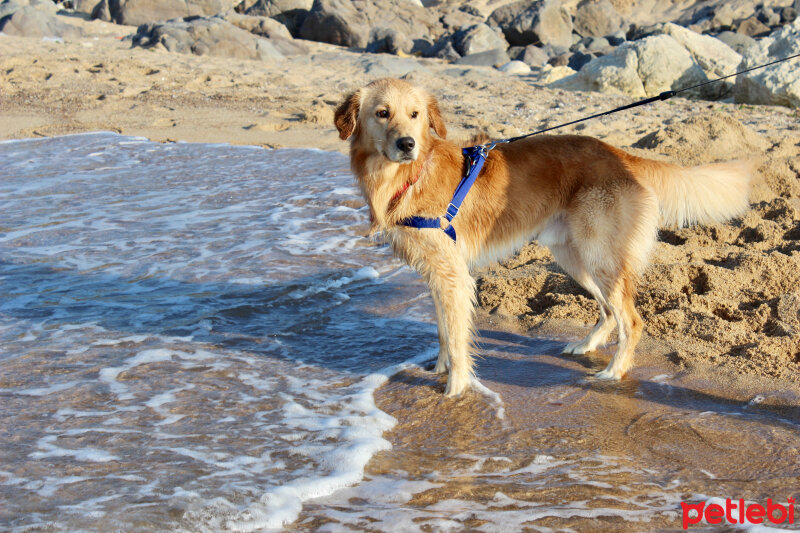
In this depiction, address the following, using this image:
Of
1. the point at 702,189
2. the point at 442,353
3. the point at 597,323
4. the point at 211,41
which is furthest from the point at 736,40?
the point at 442,353

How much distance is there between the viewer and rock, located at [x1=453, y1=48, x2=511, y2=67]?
19.9m

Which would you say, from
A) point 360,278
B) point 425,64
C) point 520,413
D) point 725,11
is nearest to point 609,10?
point 725,11

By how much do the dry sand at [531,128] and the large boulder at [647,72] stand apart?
0.95 meters

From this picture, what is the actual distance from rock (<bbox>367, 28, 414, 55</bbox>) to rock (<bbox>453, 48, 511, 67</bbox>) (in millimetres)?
2382

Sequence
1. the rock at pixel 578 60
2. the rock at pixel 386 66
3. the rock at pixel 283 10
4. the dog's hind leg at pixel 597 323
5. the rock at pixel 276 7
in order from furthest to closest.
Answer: the rock at pixel 276 7 < the rock at pixel 283 10 < the rock at pixel 578 60 < the rock at pixel 386 66 < the dog's hind leg at pixel 597 323

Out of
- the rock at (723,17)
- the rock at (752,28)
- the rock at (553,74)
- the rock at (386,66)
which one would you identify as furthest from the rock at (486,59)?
the rock at (723,17)

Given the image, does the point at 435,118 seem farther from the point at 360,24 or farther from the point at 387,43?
the point at 360,24

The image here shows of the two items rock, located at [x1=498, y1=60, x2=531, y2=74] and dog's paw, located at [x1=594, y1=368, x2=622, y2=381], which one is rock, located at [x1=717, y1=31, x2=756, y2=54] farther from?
dog's paw, located at [x1=594, y1=368, x2=622, y2=381]

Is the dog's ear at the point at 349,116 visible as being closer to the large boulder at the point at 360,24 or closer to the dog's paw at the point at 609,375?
the dog's paw at the point at 609,375

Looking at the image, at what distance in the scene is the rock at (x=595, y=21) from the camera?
27328 mm

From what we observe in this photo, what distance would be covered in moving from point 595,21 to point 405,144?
26.5 meters

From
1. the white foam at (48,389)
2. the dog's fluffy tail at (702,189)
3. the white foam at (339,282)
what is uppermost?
the dog's fluffy tail at (702,189)

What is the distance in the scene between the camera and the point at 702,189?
13.7 feet

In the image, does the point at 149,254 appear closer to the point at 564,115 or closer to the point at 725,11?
the point at 564,115
